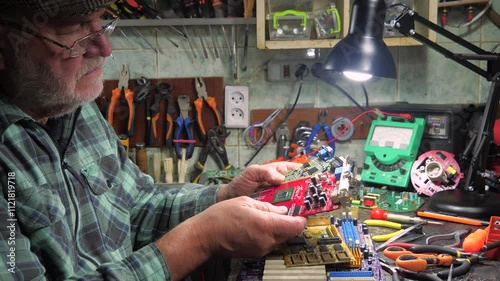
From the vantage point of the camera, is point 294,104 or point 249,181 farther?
point 294,104

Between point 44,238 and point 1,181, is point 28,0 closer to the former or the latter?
point 1,181

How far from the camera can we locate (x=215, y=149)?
2207mm

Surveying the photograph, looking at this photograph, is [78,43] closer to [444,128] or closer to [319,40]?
[319,40]

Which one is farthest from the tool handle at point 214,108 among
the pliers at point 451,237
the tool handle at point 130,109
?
the pliers at point 451,237

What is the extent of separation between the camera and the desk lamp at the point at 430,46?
1.51 meters

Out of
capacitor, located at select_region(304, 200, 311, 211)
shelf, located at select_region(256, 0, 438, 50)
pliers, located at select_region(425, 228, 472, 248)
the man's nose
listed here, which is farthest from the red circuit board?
shelf, located at select_region(256, 0, 438, 50)

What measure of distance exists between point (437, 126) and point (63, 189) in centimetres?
145

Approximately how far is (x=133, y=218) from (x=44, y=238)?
377 millimetres

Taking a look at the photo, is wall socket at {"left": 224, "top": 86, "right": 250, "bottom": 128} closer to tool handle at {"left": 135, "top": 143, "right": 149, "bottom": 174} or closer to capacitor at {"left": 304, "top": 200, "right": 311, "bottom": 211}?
tool handle at {"left": 135, "top": 143, "right": 149, "bottom": 174}

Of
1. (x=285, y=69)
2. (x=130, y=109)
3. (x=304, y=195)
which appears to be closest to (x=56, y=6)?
(x=304, y=195)

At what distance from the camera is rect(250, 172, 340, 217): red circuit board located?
109 cm

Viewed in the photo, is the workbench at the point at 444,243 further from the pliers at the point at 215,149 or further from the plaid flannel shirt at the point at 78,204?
the pliers at the point at 215,149

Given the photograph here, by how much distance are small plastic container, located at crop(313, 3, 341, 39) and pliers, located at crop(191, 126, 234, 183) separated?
23.6 inches

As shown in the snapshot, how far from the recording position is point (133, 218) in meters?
1.35
